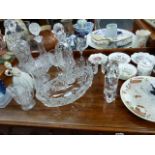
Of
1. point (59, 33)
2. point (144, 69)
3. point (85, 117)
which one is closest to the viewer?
point (85, 117)

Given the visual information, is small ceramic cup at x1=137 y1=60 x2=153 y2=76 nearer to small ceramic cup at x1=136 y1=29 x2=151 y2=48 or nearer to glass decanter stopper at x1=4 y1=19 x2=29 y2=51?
small ceramic cup at x1=136 y1=29 x2=151 y2=48

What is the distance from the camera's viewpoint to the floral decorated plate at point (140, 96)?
0.59 metres

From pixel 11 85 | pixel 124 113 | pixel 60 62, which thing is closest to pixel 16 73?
pixel 11 85

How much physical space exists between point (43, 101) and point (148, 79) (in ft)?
1.34

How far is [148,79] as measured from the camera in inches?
27.6

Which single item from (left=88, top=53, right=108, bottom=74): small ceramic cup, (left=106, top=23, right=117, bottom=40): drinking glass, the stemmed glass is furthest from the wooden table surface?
(left=106, top=23, right=117, bottom=40): drinking glass

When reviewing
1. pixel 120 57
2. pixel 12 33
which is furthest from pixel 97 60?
pixel 12 33

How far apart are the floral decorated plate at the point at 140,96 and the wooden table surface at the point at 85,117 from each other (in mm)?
20

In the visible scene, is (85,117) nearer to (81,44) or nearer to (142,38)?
(81,44)

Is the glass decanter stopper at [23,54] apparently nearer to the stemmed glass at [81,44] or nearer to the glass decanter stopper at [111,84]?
the stemmed glass at [81,44]

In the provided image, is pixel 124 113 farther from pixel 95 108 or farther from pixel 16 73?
pixel 16 73

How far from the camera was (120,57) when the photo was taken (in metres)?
0.82

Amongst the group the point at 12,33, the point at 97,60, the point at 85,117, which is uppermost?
the point at 12,33

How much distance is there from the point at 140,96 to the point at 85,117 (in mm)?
215
